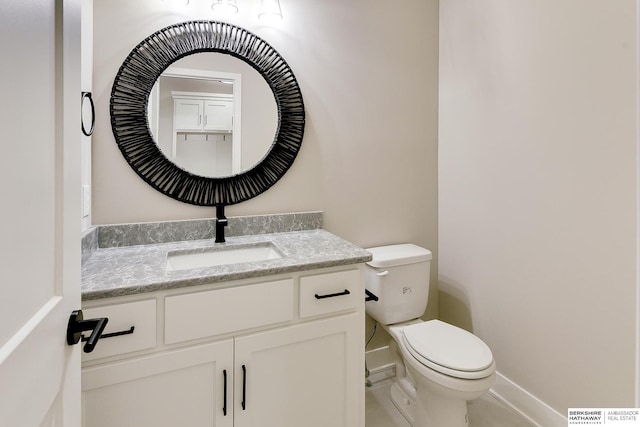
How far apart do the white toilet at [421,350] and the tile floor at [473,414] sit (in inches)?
2.2

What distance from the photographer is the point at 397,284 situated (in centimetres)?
168

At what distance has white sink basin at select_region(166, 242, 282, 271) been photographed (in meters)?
1.36

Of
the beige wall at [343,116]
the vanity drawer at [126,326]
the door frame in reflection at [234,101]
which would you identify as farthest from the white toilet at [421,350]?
the vanity drawer at [126,326]

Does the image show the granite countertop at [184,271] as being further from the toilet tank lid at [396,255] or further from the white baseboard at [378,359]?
the white baseboard at [378,359]

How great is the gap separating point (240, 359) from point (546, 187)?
1508 mm

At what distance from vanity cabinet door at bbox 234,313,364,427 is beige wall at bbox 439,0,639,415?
914 mm

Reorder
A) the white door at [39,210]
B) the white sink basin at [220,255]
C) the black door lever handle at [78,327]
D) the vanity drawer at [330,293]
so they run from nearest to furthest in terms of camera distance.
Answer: the white door at [39,210], the black door lever handle at [78,327], the vanity drawer at [330,293], the white sink basin at [220,255]

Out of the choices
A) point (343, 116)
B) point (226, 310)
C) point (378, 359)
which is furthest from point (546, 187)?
point (226, 310)

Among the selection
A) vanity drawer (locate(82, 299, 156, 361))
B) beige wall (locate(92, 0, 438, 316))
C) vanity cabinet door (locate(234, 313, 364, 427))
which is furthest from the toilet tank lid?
vanity drawer (locate(82, 299, 156, 361))

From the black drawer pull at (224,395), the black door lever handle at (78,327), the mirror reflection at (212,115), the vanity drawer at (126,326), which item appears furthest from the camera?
the mirror reflection at (212,115)

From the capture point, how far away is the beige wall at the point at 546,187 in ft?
4.02

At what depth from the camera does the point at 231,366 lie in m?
1.09

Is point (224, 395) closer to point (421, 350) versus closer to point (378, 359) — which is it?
point (421, 350)

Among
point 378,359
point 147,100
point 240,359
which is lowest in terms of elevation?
point 378,359
